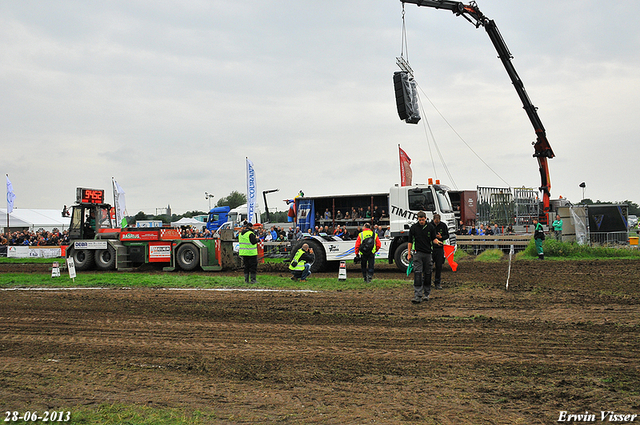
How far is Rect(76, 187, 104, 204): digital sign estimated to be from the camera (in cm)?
1817

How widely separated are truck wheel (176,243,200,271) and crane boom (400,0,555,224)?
12.0 meters

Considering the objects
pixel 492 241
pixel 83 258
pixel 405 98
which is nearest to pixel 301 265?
pixel 405 98

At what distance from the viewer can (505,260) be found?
751 inches

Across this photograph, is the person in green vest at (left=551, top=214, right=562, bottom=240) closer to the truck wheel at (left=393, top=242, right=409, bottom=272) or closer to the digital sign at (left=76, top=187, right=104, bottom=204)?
the truck wheel at (left=393, top=242, right=409, bottom=272)

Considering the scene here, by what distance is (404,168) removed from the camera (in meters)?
23.6

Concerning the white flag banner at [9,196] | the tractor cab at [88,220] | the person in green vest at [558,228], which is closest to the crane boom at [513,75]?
the person in green vest at [558,228]

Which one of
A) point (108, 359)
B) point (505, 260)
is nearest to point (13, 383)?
point (108, 359)

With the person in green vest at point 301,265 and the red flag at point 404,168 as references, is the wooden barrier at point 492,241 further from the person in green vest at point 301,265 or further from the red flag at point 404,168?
the person in green vest at point 301,265

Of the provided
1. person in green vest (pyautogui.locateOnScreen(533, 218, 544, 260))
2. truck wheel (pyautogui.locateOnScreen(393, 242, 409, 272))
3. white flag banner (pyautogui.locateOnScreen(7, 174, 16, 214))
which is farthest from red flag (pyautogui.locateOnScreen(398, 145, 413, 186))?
white flag banner (pyautogui.locateOnScreen(7, 174, 16, 214))

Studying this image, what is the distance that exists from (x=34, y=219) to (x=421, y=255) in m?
42.8

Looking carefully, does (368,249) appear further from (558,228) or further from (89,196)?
(558,228)

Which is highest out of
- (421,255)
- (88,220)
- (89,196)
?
(89,196)

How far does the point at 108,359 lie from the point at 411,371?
370 cm

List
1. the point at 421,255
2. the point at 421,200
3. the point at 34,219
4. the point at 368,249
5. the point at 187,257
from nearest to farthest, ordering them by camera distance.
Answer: the point at 421,255, the point at 368,249, the point at 421,200, the point at 187,257, the point at 34,219
